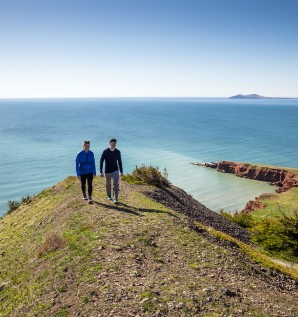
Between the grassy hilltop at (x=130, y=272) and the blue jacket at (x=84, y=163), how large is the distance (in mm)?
1951

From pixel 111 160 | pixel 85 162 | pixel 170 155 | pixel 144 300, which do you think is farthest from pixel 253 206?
pixel 144 300

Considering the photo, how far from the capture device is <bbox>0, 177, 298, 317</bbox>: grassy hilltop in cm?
870

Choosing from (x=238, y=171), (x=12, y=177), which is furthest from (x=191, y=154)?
(x=12, y=177)

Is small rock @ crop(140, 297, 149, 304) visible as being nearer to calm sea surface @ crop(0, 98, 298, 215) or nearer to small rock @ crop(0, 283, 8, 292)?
small rock @ crop(0, 283, 8, 292)

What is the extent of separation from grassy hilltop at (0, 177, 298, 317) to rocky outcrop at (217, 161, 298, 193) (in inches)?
2783

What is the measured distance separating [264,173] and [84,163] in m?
83.1

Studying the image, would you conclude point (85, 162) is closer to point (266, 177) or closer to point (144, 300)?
point (144, 300)

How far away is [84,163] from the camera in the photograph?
17.0 meters

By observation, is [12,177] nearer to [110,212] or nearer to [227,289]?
[110,212]

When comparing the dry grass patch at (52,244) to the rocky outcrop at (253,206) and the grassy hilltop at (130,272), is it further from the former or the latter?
the rocky outcrop at (253,206)

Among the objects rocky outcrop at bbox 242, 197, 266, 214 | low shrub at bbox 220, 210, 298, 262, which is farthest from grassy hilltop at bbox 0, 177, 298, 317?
rocky outcrop at bbox 242, 197, 266, 214

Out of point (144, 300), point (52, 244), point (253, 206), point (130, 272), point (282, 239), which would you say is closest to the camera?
point (144, 300)

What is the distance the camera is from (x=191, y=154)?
392 ft

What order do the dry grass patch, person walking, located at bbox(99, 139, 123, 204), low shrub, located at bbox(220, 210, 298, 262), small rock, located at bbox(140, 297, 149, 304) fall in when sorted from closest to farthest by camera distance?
small rock, located at bbox(140, 297, 149, 304)
the dry grass patch
person walking, located at bbox(99, 139, 123, 204)
low shrub, located at bbox(220, 210, 298, 262)
